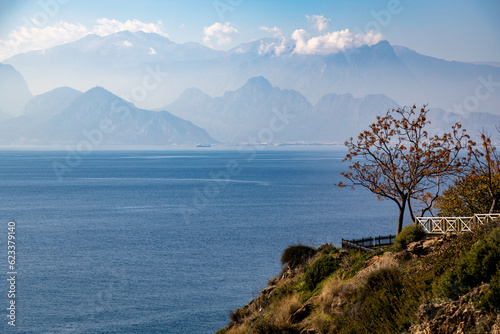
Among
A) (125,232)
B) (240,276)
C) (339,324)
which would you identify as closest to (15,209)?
(125,232)

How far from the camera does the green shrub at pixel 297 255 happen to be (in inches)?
1273

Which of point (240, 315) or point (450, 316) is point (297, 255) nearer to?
point (240, 315)

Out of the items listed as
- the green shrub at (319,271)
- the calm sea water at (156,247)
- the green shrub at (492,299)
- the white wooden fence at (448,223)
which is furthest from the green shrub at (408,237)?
the calm sea water at (156,247)

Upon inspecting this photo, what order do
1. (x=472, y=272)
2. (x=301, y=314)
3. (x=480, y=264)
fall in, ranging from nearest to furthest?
1. (x=472, y=272)
2. (x=480, y=264)
3. (x=301, y=314)

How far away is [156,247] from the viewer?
77.4 m

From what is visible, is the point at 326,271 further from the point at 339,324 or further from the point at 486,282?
the point at 486,282

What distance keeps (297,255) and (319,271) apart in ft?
21.1

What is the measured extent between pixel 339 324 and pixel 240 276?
4224 centimetres

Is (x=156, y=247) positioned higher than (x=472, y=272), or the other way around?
(x=472, y=272)

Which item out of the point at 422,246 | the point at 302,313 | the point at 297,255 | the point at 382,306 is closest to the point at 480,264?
the point at 382,306

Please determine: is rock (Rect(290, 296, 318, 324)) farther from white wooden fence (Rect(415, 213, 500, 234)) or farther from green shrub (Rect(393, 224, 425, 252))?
white wooden fence (Rect(415, 213, 500, 234))

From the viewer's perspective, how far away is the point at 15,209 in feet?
382

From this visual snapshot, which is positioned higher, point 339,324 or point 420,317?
point 420,317

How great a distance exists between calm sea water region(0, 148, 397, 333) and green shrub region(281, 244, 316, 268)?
15518 mm
